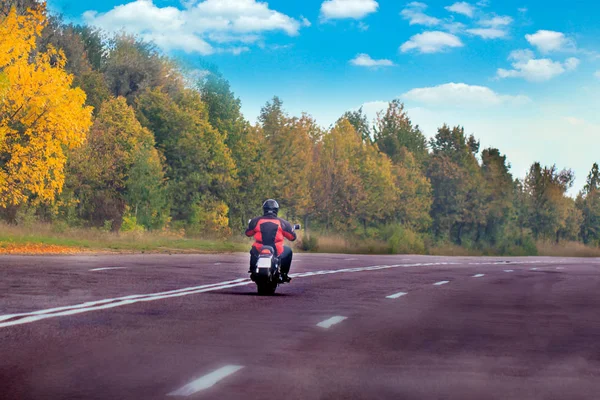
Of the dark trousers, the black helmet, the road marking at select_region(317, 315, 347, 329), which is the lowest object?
the road marking at select_region(317, 315, 347, 329)

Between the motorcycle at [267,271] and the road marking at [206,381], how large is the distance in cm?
866

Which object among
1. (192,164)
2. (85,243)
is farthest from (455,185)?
(85,243)

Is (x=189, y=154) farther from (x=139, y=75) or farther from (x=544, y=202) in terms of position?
(x=544, y=202)

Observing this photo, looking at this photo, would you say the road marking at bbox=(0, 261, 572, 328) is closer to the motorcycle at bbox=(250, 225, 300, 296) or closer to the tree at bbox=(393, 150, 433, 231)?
the motorcycle at bbox=(250, 225, 300, 296)

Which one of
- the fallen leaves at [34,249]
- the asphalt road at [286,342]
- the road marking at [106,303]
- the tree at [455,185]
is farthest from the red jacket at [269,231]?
the tree at [455,185]

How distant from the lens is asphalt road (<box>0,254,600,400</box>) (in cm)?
815

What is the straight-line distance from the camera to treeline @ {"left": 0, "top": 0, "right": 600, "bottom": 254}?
40.0 metres

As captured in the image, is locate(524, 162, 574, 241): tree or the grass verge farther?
locate(524, 162, 574, 241): tree

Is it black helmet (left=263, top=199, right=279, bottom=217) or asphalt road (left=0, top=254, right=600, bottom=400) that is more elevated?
black helmet (left=263, top=199, right=279, bottom=217)

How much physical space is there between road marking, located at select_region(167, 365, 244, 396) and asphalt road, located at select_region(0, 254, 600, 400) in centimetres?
1

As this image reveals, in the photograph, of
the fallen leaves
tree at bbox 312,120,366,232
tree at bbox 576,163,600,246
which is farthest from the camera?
tree at bbox 576,163,600,246

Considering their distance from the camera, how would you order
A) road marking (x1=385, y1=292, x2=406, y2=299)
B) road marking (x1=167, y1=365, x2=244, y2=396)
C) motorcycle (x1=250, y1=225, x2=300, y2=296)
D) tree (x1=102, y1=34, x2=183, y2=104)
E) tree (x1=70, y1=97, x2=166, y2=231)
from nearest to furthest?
road marking (x1=167, y1=365, x2=244, y2=396), motorcycle (x1=250, y1=225, x2=300, y2=296), road marking (x1=385, y1=292, x2=406, y2=299), tree (x1=70, y1=97, x2=166, y2=231), tree (x1=102, y1=34, x2=183, y2=104)

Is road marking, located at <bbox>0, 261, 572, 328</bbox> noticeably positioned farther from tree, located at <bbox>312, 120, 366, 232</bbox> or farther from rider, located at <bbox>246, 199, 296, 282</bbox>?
tree, located at <bbox>312, 120, 366, 232</bbox>

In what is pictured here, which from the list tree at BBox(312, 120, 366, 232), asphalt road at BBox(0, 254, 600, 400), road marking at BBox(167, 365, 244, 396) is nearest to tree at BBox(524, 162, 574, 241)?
tree at BBox(312, 120, 366, 232)
